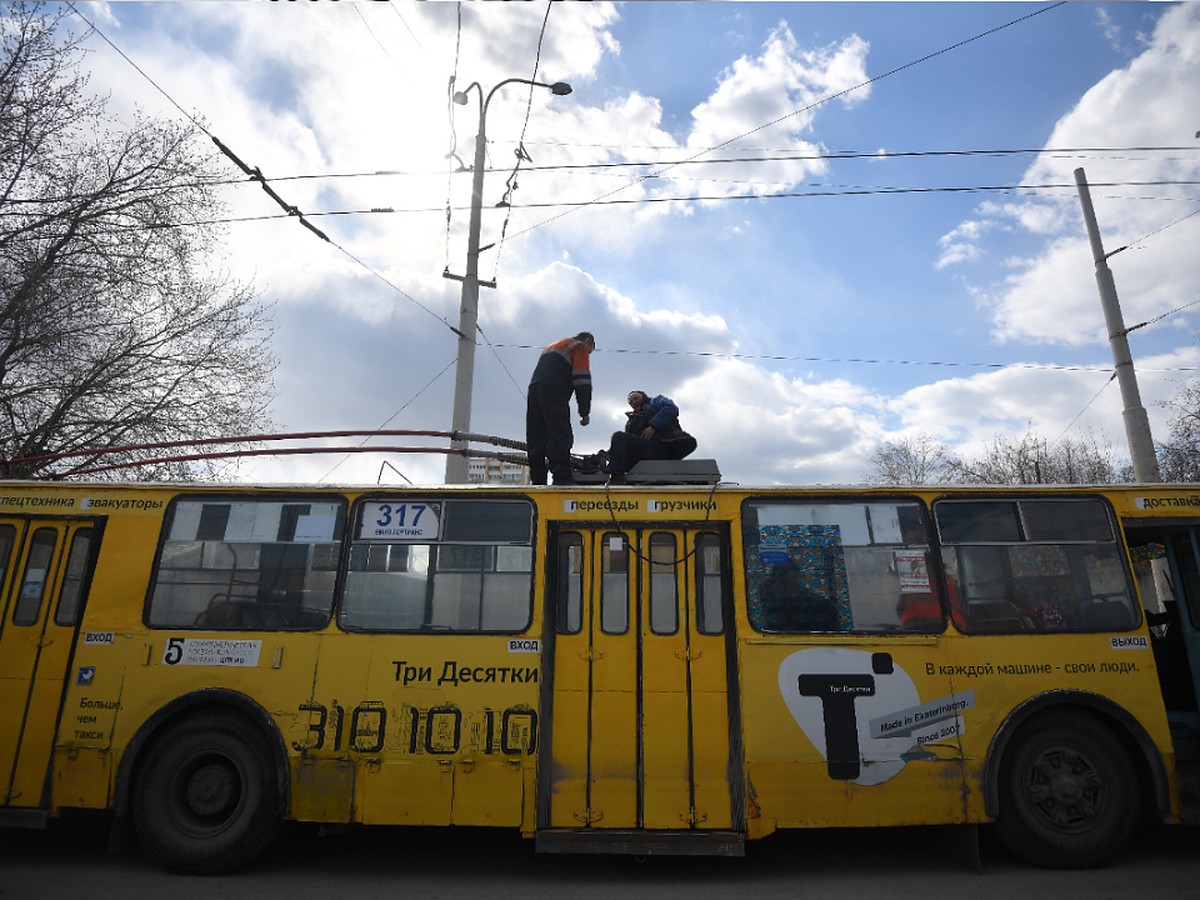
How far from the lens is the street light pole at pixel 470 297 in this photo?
12.6 metres

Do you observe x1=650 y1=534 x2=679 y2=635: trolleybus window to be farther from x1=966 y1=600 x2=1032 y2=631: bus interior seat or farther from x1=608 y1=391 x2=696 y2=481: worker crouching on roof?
x1=966 y1=600 x2=1032 y2=631: bus interior seat

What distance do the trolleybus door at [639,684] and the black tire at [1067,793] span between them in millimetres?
2365

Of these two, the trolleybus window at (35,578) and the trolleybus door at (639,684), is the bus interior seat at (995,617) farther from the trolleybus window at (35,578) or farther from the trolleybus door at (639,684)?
the trolleybus window at (35,578)

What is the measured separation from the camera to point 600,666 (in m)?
6.09

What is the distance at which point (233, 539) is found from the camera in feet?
21.4

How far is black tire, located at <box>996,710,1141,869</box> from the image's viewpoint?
582 cm

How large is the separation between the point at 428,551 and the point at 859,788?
4.14m

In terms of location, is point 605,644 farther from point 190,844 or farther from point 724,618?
point 190,844

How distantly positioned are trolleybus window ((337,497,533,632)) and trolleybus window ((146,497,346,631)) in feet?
0.94

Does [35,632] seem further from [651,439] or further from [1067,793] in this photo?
[1067,793]

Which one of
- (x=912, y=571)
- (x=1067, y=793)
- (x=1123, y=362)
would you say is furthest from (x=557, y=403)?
(x=1123, y=362)

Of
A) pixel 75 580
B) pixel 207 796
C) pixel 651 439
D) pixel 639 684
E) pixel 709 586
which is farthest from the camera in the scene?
pixel 651 439

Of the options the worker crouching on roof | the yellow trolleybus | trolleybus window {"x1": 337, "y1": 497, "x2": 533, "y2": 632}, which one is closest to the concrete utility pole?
the yellow trolleybus

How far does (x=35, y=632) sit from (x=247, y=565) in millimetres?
1998
